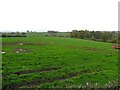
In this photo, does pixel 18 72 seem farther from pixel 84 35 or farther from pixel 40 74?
pixel 84 35

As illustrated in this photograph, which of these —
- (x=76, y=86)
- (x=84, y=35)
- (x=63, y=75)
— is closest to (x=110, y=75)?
(x=63, y=75)

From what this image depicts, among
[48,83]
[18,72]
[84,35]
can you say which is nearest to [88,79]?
[48,83]

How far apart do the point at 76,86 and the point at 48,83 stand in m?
2.19

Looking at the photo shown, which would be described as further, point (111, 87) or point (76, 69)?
point (76, 69)

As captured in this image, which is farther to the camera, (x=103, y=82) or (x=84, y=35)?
(x=84, y=35)

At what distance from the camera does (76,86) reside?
17641 mm

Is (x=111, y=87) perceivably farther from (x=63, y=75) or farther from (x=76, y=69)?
(x=76, y=69)

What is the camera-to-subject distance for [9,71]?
2138 cm

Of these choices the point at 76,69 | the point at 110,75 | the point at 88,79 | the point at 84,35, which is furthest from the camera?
the point at 84,35

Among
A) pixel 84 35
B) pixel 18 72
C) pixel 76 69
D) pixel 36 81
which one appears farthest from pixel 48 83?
pixel 84 35

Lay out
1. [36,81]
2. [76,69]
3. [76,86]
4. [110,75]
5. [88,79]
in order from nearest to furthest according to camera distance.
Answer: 1. [76,86]
2. [36,81]
3. [88,79]
4. [110,75]
5. [76,69]

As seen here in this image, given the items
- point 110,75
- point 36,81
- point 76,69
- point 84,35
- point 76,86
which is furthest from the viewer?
point 84,35

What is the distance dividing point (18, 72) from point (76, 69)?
6.31 metres

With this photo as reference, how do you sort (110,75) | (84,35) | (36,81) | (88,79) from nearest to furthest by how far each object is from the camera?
(36,81), (88,79), (110,75), (84,35)
